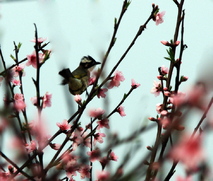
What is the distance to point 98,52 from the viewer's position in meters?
2.21

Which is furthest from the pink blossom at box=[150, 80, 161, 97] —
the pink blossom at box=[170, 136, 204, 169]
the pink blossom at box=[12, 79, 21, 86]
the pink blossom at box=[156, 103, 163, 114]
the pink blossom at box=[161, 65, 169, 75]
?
the pink blossom at box=[170, 136, 204, 169]

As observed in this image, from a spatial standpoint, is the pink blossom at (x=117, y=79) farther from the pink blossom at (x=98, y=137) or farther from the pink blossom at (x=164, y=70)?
the pink blossom at (x=98, y=137)

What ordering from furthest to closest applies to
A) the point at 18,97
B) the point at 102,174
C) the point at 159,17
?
the point at 159,17 → the point at 18,97 → the point at 102,174

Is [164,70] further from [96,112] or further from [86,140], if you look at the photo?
[86,140]

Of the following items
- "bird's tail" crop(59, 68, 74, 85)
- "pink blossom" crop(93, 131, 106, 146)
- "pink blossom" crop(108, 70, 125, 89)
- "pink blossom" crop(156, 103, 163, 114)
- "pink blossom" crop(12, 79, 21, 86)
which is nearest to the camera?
"pink blossom" crop(156, 103, 163, 114)

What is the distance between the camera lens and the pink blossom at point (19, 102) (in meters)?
2.35

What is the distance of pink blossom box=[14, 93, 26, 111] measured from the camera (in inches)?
92.6

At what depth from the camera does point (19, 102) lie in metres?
2.39

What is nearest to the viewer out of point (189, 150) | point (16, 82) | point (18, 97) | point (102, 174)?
point (189, 150)

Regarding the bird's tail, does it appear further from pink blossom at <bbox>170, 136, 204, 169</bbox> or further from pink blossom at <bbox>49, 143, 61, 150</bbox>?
pink blossom at <bbox>170, 136, 204, 169</bbox>

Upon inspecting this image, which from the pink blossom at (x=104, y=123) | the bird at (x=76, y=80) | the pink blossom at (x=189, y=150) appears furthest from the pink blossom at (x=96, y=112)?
the pink blossom at (x=189, y=150)

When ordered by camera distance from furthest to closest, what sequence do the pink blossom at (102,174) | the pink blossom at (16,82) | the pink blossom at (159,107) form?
the pink blossom at (16,82), the pink blossom at (159,107), the pink blossom at (102,174)

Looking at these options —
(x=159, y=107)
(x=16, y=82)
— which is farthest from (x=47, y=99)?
(x=159, y=107)

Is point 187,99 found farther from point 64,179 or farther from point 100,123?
point 64,179
